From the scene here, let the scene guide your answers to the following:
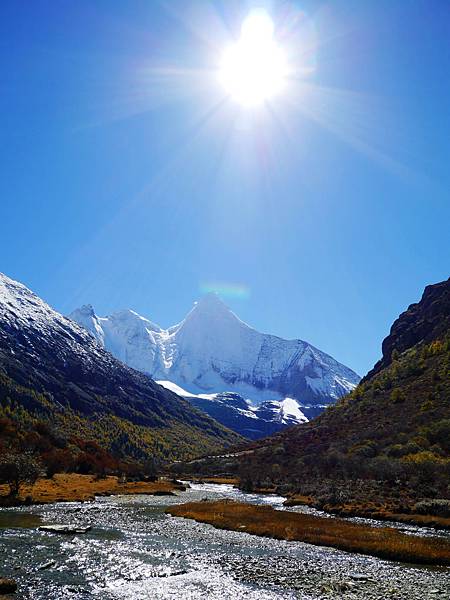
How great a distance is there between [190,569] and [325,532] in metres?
20.7

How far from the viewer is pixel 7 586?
26.4m

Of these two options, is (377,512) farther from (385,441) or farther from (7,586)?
(385,441)

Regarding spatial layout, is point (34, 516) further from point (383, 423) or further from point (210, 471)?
point (210, 471)

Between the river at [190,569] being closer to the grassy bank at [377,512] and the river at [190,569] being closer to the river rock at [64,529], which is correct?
the river rock at [64,529]

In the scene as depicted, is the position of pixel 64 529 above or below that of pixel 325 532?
below

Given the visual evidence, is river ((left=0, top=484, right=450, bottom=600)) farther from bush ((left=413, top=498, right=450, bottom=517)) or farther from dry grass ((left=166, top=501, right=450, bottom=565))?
bush ((left=413, top=498, right=450, bottom=517))

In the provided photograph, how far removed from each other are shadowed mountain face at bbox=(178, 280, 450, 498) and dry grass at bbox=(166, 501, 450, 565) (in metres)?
29.9

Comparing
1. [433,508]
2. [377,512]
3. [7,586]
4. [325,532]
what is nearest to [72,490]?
[377,512]

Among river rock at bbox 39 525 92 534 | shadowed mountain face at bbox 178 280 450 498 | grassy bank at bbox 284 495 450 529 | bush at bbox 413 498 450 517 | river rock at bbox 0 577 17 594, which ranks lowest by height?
river rock at bbox 0 577 17 594

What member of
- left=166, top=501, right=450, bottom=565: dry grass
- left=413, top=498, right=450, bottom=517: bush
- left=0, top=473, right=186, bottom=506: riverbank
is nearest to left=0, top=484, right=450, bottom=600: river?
left=166, top=501, right=450, bottom=565: dry grass

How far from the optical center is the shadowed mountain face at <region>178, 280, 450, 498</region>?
9631 centimetres

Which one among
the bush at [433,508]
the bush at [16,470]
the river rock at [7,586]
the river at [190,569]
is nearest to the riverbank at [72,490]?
the bush at [16,470]

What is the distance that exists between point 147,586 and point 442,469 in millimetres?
73695

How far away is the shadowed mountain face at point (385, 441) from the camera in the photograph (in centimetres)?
9631
